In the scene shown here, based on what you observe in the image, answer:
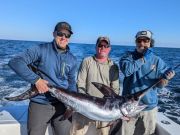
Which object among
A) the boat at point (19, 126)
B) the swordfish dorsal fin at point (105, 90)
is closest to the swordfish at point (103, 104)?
the swordfish dorsal fin at point (105, 90)

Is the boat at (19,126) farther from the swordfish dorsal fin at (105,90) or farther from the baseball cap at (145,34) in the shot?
the baseball cap at (145,34)

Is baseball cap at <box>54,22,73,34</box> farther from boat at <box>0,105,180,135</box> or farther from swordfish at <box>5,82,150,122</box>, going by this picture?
boat at <box>0,105,180,135</box>

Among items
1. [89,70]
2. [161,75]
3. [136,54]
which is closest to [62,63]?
[89,70]

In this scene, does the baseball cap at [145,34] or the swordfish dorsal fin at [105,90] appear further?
the baseball cap at [145,34]

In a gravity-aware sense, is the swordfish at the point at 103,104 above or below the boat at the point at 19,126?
above

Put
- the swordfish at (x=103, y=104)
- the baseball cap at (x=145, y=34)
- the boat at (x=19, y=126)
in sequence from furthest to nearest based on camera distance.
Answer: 1. the boat at (x=19, y=126)
2. the baseball cap at (x=145, y=34)
3. the swordfish at (x=103, y=104)

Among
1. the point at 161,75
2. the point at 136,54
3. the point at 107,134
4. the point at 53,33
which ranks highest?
the point at 53,33

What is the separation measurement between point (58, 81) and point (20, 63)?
47cm

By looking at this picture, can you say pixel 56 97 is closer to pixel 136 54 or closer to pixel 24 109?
pixel 136 54

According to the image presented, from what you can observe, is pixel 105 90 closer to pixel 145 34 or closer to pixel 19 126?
pixel 145 34

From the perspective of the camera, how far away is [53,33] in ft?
10.6

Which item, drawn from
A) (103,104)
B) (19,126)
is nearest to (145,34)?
(103,104)

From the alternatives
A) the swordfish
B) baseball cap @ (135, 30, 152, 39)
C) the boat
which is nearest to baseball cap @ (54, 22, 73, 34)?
the swordfish

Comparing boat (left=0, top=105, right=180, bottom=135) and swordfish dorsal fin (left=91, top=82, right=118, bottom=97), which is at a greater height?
swordfish dorsal fin (left=91, top=82, right=118, bottom=97)
